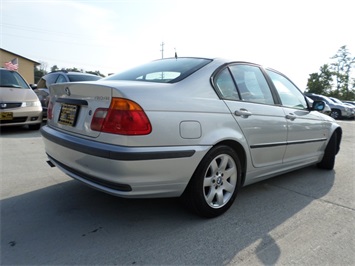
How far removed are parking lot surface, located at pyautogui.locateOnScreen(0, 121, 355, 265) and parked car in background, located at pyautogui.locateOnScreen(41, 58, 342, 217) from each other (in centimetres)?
28

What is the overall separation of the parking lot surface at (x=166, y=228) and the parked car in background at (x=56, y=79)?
14.9 feet

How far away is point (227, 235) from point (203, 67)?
1.49 m

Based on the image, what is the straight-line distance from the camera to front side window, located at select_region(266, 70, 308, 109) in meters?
3.43

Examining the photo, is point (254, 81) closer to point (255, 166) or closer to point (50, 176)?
point (255, 166)

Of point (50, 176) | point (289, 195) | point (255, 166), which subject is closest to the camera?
point (255, 166)

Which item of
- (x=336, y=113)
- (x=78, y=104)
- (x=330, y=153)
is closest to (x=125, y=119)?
(x=78, y=104)

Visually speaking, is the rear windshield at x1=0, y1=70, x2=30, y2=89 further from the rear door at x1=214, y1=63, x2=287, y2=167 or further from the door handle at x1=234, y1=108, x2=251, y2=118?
the door handle at x1=234, y1=108, x2=251, y2=118

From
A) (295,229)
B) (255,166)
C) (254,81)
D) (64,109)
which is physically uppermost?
(254,81)

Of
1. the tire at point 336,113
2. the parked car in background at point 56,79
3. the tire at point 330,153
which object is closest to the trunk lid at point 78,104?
the tire at point 330,153

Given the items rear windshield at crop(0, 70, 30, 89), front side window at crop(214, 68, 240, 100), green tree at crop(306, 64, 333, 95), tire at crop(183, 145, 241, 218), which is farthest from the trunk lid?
green tree at crop(306, 64, 333, 95)

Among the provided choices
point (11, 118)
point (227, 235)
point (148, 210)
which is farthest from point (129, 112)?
point (11, 118)

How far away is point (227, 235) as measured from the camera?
7.52 ft

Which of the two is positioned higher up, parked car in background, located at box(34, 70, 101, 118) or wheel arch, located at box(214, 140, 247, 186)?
parked car in background, located at box(34, 70, 101, 118)

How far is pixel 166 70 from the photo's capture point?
2766 mm
